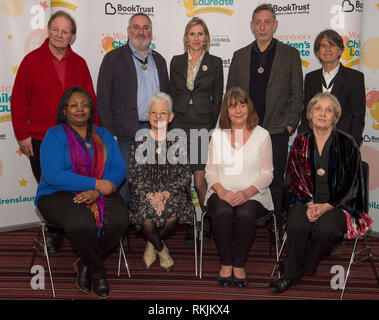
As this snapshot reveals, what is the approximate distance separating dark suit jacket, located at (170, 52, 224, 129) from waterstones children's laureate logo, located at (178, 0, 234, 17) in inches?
36.9

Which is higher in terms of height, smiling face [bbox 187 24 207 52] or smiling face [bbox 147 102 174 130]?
smiling face [bbox 187 24 207 52]

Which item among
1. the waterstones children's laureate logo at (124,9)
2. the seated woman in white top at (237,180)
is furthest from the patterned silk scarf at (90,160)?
the waterstones children's laureate logo at (124,9)

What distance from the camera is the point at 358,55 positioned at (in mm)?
4141

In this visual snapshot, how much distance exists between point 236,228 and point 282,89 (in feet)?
4.34

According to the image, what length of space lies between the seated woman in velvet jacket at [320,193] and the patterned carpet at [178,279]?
0.61ft

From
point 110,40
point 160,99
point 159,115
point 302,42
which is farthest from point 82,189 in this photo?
point 302,42

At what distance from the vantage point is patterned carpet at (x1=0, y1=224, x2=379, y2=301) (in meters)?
2.96

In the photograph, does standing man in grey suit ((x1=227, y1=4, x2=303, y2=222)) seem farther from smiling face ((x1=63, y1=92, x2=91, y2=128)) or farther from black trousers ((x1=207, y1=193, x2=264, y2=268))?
smiling face ((x1=63, y1=92, x2=91, y2=128))

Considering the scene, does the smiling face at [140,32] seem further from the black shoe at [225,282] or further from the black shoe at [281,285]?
the black shoe at [281,285]

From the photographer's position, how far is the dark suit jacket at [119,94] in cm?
365

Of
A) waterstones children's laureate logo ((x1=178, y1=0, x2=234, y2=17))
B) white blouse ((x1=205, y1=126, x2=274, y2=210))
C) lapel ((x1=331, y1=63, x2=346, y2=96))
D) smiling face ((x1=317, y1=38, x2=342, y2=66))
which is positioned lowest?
white blouse ((x1=205, y1=126, x2=274, y2=210))

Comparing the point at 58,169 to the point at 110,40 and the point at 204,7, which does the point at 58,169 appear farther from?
the point at 204,7

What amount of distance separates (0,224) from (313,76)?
333 centimetres

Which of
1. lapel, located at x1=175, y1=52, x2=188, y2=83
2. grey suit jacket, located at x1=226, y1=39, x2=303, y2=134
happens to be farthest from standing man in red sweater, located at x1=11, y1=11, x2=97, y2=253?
grey suit jacket, located at x1=226, y1=39, x2=303, y2=134
